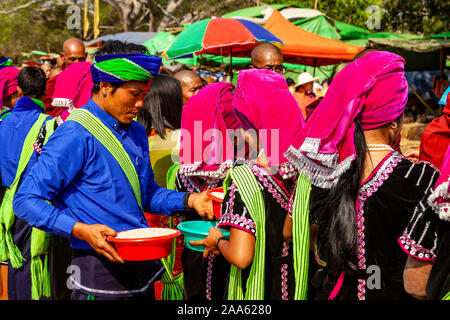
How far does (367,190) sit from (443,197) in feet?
1.56

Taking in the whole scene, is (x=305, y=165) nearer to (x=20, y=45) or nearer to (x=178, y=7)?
(x=178, y=7)

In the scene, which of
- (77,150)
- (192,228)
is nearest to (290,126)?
(192,228)

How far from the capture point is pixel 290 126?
8.72 ft

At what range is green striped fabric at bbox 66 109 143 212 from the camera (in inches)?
96.0

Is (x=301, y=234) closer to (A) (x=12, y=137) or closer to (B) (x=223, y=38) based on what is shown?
(A) (x=12, y=137)

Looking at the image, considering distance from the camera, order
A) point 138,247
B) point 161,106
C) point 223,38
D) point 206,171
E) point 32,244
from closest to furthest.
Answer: point 138,247 < point 206,171 < point 32,244 < point 161,106 < point 223,38

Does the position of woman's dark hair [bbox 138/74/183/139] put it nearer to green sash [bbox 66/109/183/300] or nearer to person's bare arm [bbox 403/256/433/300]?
green sash [bbox 66/109/183/300]

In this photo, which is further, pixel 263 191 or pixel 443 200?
pixel 263 191

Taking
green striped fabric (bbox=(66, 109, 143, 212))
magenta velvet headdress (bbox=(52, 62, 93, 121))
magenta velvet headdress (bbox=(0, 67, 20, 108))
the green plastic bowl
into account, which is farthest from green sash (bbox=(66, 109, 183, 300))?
magenta velvet headdress (bbox=(0, 67, 20, 108))

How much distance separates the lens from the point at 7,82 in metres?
4.61

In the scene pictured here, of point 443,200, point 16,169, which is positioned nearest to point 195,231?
point 443,200

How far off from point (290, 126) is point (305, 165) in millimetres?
507

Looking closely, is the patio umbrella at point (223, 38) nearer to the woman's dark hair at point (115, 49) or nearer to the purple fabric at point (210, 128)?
the purple fabric at point (210, 128)

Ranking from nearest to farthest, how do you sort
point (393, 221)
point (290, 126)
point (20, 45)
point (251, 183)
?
point (393, 221) → point (251, 183) → point (290, 126) → point (20, 45)
